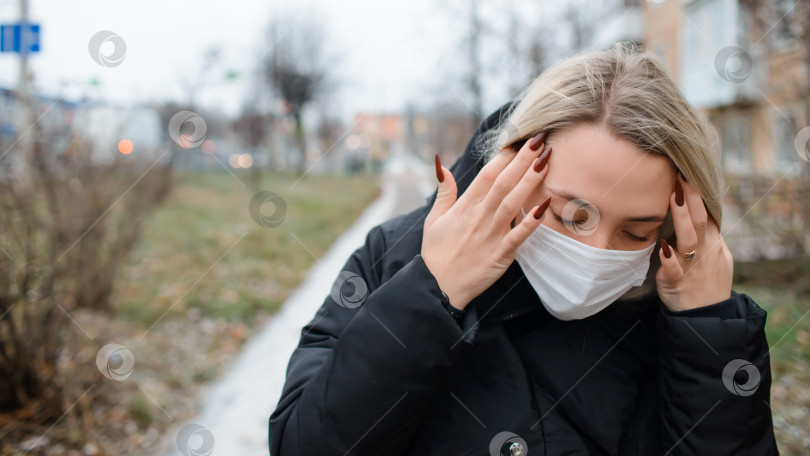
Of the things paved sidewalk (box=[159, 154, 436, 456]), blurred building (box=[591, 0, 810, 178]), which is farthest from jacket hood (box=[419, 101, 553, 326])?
paved sidewalk (box=[159, 154, 436, 456])

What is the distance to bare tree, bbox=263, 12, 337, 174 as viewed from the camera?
26.0 metres

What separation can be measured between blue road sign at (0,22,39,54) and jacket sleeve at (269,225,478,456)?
4.00 metres

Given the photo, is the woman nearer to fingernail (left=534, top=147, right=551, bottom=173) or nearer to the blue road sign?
fingernail (left=534, top=147, right=551, bottom=173)

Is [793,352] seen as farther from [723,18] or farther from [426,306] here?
[723,18]

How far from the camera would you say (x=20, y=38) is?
12.9ft

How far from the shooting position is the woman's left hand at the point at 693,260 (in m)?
1.30

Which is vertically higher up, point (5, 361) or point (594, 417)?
point (594, 417)

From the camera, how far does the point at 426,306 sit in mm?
1145

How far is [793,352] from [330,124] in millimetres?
35733

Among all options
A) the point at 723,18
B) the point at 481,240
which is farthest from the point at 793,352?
the point at 723,18

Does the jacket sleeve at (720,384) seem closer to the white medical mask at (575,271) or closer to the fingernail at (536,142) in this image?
the white medical mask at (575,271)

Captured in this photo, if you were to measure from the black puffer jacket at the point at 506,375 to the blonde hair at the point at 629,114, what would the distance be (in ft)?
0.58

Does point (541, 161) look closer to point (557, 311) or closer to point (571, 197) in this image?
point (571, 197)

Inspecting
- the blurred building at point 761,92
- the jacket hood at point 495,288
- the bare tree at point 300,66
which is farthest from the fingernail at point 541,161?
the bare tree at point 300,66
